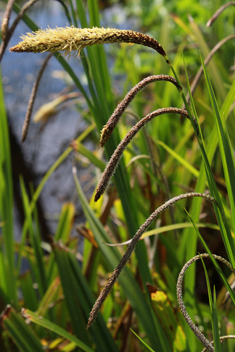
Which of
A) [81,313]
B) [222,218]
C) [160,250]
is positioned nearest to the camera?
[222,218]

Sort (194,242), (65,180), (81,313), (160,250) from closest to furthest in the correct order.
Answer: (194,242)
(81,313)
(160,250)
(65,180)

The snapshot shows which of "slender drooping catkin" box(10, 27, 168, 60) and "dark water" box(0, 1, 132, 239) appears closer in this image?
"slender drooping catkin" box(10, 27, 168, 60)

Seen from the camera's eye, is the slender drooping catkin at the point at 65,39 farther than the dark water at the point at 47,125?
No

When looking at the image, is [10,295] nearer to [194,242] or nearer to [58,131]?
[194,242]

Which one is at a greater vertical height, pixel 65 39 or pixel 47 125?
pixel 47 125

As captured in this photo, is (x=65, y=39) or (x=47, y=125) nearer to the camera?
(x=65, y=39)

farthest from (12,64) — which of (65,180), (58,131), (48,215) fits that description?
(48,215)

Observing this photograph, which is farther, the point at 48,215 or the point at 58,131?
the point at 58,131

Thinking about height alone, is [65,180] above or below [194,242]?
above
